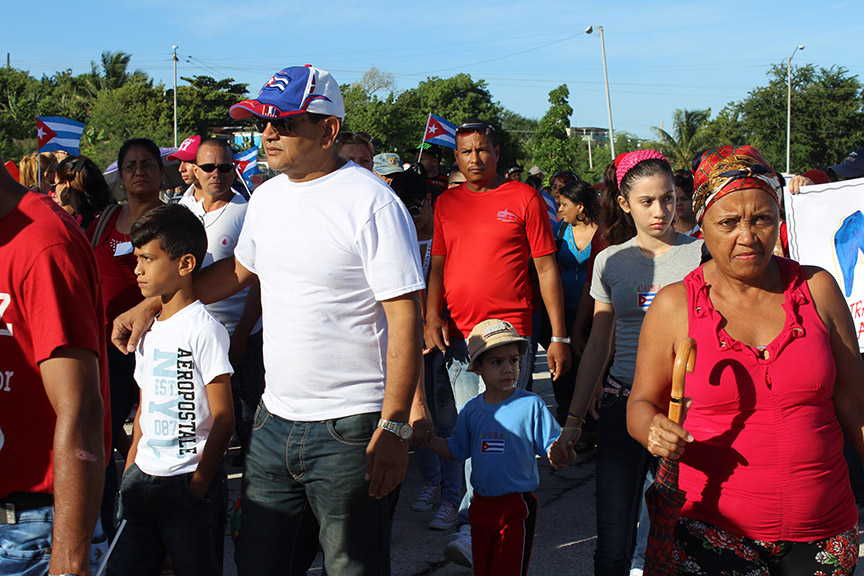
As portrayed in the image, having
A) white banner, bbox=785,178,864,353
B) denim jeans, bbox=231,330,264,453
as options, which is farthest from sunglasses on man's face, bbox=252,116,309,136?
white banner, bbox=785,178,864,353

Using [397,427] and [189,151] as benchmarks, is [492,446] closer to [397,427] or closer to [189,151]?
[397,427]

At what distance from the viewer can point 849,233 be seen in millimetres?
5602

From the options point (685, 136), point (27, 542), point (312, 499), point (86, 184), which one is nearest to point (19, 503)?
point (27, 542)

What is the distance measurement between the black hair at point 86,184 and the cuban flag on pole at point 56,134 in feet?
8.14

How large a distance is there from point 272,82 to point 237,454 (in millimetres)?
4223

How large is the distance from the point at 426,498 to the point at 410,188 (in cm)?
206

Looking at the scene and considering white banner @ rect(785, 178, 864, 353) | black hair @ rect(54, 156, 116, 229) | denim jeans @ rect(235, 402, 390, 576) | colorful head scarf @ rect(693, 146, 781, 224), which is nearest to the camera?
colorful head scarf @ rect(693, 146, 781, 224)

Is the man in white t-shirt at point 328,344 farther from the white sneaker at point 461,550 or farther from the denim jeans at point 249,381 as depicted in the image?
the denim jeans at point 249,381

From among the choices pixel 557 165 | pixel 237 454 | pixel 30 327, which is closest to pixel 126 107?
pixel 557 165

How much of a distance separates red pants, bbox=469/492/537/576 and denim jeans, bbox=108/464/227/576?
117cm

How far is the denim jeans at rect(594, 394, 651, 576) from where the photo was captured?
346 cm

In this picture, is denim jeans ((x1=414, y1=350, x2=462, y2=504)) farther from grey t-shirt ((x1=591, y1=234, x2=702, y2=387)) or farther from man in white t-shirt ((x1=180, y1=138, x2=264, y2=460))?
grey t-shirt ((x1=591, y1=234, x2=702, y2=387))

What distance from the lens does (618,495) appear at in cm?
349

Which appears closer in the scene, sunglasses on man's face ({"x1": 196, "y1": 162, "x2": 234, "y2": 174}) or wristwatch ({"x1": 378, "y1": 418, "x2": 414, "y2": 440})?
wristwatch ({"x1": 378, "y1": 418, "x2": 414, "y2": 440})
